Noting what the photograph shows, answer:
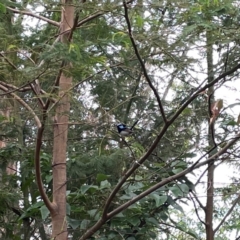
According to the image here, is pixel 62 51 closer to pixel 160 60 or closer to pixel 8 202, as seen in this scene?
pixel 160 60

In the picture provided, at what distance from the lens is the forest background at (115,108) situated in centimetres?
206

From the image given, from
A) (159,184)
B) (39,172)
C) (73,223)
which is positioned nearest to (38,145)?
(39,172)

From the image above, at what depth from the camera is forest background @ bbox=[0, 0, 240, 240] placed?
2059mm

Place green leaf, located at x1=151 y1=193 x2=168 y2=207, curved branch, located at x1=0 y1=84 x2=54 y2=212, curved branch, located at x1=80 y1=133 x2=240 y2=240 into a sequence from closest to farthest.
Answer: curved branch, located at x1=80 y1=133 x2=240 y2=240 < curved branch, located at x1=0 y1=84 x2=54 y2=212 < green leaf, located at x1=151 y1=193 x2=168 y2=207

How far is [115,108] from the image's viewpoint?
2.30 metres

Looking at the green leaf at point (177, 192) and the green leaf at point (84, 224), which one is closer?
the green leaf at point (177, 192)

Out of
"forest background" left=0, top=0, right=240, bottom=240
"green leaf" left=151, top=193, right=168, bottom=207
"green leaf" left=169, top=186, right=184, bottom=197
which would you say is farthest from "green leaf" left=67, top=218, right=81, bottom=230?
"green leaf" left=169, top=186, right=184, bottom=197

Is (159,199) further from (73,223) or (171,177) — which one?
(73,223)

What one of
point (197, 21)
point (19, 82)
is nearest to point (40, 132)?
point (19, 82)

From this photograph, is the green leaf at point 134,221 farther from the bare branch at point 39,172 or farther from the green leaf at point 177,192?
the bare branch at point 39,172

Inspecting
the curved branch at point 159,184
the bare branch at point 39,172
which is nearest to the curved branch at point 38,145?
the bare branch at point 39,172

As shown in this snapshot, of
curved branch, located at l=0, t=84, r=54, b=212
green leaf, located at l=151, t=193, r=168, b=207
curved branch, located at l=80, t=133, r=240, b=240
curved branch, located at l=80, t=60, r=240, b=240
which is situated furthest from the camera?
green leaf, located at l=151, t=193, r=168, b=207

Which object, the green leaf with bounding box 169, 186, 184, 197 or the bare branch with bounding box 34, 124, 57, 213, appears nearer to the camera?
the bare branch with bounding box 34, 124, 57, 213

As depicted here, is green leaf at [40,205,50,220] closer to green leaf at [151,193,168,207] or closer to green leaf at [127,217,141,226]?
green leaf at [127,217,141,226]
